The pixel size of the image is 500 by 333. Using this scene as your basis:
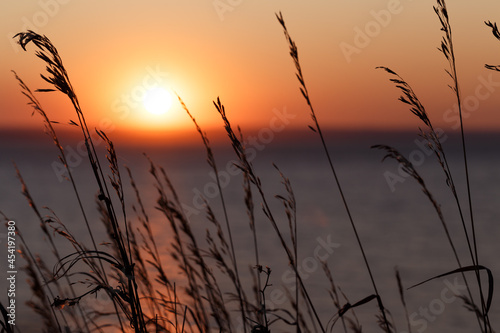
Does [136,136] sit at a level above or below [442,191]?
above

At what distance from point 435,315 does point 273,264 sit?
263 centimetres

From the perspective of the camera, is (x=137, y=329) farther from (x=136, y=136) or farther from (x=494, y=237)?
(x=136, y=136)

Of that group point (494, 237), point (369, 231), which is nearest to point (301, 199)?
point (369, 231)

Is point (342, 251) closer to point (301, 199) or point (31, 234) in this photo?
point (31, 234)

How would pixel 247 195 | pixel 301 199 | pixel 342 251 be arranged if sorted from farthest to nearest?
1. pixel 301 199
2. pixel 342 251
3. pixel 247 195

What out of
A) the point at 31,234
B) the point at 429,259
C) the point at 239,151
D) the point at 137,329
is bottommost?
the point at 137,329

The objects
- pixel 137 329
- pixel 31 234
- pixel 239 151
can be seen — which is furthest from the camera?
pixel 31 234

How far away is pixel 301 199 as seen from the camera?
54.4 ft

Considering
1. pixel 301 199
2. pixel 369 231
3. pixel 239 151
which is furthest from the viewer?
pixel 301 199

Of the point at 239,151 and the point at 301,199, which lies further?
the point at 301,199

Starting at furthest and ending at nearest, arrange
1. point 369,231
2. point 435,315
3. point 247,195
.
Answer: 1. point 369,231
2. point 435,315
3. point 247,195

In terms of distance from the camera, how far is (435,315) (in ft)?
18.8

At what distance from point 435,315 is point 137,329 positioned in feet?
16.0

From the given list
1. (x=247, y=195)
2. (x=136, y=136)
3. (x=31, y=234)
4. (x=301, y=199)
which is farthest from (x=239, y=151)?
(x=136, y=136)
